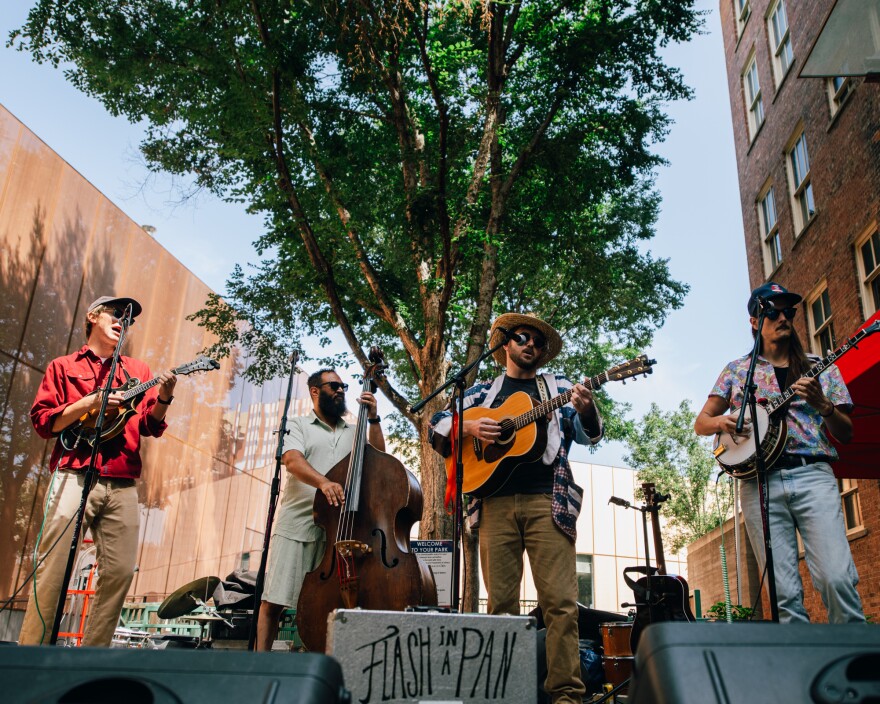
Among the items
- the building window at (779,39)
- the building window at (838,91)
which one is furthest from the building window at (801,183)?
the building window at (779,39)

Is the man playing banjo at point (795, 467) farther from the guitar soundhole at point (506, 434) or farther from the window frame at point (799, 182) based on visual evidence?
the window frame at point (799, 182)

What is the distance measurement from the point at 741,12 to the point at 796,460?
16.7 m

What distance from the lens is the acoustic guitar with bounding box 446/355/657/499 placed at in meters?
4.13

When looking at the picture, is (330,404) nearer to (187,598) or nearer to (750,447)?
(750,447)

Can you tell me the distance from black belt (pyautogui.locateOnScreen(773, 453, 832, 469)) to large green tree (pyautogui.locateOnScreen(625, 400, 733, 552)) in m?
28.9

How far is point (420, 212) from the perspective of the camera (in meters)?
9.12

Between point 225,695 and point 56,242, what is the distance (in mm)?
10713

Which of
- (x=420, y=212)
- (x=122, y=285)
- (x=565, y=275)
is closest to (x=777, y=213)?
(x=565, y=275)

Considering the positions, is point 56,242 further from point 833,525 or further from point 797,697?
point 797,697

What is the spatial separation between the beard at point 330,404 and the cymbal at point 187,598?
125 inches

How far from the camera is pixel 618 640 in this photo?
8148mm

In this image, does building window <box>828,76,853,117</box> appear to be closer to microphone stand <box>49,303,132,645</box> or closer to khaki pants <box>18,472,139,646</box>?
microphone stand <box>49,303,132,645</box>

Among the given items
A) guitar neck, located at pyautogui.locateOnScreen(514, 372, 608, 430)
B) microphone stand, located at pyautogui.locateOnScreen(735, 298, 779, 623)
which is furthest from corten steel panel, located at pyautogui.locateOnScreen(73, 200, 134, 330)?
microphone stand, located at pyautogui.locateOnScreen(735, 298, 779, 623)

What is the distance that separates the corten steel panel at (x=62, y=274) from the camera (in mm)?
10203
